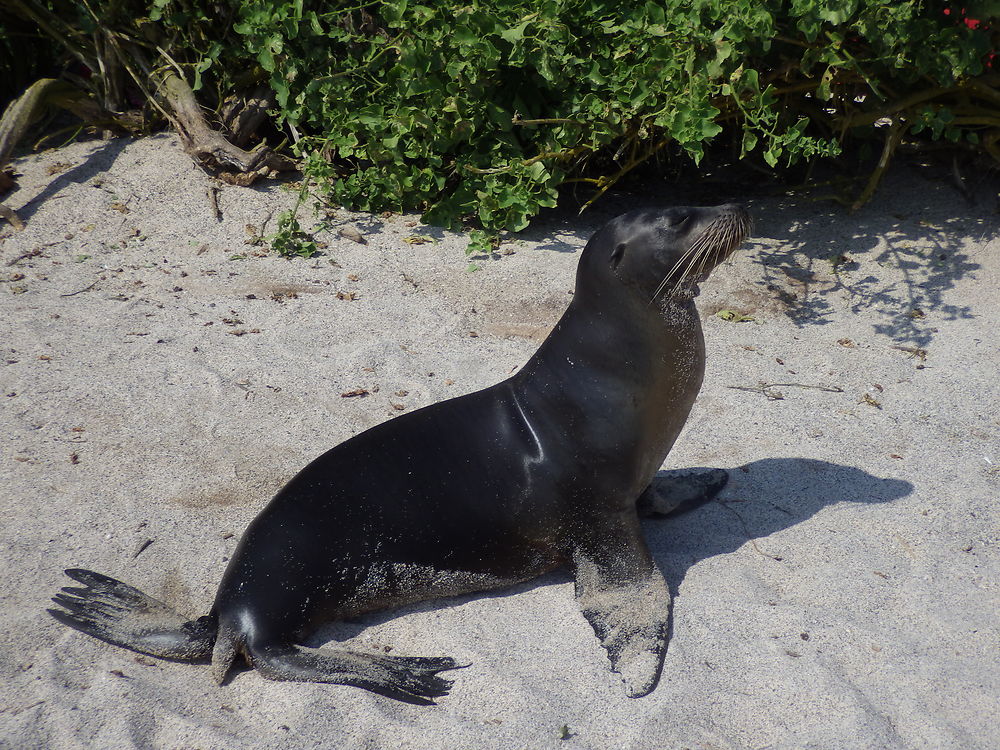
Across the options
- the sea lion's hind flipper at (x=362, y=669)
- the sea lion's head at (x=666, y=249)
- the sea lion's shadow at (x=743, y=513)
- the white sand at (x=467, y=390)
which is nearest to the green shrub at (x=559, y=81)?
the white sand at (x=467, y=390)

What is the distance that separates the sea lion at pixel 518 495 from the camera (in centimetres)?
316

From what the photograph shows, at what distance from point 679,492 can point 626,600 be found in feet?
2.42

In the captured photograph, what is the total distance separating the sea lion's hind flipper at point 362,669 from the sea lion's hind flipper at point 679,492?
3.47 ft

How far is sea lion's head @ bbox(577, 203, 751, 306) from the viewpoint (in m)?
3.20

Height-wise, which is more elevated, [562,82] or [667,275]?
[667,275]

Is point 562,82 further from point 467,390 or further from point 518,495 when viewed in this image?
point 518,495

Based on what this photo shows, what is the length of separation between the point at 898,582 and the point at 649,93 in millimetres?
2884

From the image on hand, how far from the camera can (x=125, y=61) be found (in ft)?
22.3

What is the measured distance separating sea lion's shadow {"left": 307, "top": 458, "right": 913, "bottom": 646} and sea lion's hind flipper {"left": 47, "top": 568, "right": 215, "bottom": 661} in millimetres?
419

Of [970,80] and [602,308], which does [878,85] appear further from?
[602,308]

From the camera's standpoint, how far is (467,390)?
466 centimetres

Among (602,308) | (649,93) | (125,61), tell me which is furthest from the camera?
(125,61)

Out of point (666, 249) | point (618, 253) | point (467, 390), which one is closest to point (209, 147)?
point (467, 390)

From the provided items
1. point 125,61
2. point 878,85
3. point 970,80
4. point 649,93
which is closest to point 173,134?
point 125,61
